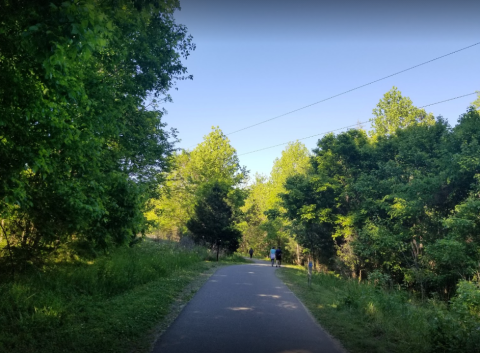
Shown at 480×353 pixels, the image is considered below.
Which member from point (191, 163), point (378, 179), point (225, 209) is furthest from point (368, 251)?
point (191, 163)

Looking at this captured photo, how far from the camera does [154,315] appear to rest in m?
7.52

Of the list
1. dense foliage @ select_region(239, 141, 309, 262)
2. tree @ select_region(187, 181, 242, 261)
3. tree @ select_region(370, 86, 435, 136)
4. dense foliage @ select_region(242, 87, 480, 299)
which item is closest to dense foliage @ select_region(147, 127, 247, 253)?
tree @ select_region(187, 181, 242, 261)

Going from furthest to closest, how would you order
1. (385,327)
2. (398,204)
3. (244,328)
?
(398,204) < (385,327) < (244,328)

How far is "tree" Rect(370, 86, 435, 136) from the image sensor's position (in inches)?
1256

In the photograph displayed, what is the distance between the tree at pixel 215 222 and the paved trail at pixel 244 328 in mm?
20481

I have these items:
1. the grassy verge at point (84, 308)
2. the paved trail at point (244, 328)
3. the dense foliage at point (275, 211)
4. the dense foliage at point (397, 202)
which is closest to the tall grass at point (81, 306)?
the grassy verge at point (84, 308)

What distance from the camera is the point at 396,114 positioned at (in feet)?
107

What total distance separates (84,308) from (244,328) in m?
3.50

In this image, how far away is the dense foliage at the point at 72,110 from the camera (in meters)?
3.93

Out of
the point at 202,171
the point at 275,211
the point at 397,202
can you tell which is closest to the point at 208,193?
the point at 275,211

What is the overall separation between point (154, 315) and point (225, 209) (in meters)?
24.6

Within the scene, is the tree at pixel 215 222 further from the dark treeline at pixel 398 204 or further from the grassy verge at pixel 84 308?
the grassy verge at pixel 84 308

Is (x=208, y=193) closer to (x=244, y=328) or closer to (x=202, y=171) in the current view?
(x=202, y=171)

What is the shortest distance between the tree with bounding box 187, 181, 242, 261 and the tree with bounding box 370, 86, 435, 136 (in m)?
16.4
